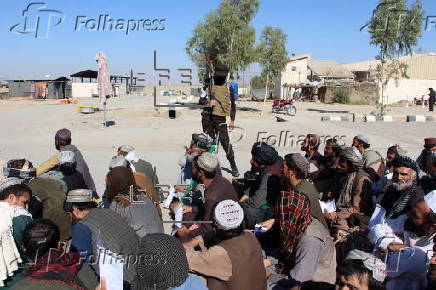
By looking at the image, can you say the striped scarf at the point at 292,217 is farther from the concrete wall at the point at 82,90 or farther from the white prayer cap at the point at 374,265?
the concrete wall at the point at 82,90

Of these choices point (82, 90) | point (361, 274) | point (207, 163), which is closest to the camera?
point (361, 274)

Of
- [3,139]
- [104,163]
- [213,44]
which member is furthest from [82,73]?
[104,163]

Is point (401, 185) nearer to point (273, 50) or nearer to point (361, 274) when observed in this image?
point (361, 274)

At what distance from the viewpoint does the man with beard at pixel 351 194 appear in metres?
4.18

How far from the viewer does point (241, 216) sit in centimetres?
271

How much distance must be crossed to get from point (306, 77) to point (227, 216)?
161 feet

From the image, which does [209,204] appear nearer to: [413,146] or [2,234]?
[2,234]

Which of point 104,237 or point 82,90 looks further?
point 82,90

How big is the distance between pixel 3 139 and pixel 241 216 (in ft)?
42.3

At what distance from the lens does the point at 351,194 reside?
444cm

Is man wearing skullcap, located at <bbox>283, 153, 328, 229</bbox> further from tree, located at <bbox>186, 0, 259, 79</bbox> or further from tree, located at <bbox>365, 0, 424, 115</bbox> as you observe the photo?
tree, located at <bbox>186, 0, 259, 79</bbox>

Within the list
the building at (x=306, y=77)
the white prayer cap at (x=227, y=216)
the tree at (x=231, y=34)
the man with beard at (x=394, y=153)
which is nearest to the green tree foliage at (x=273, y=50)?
the tree at (x=231, y=34)

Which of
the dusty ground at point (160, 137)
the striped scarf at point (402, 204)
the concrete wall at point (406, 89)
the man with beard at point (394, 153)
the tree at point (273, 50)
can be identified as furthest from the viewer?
the concrete wall at point (406, 89)

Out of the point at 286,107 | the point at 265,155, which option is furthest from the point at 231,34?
the point at 265,155
